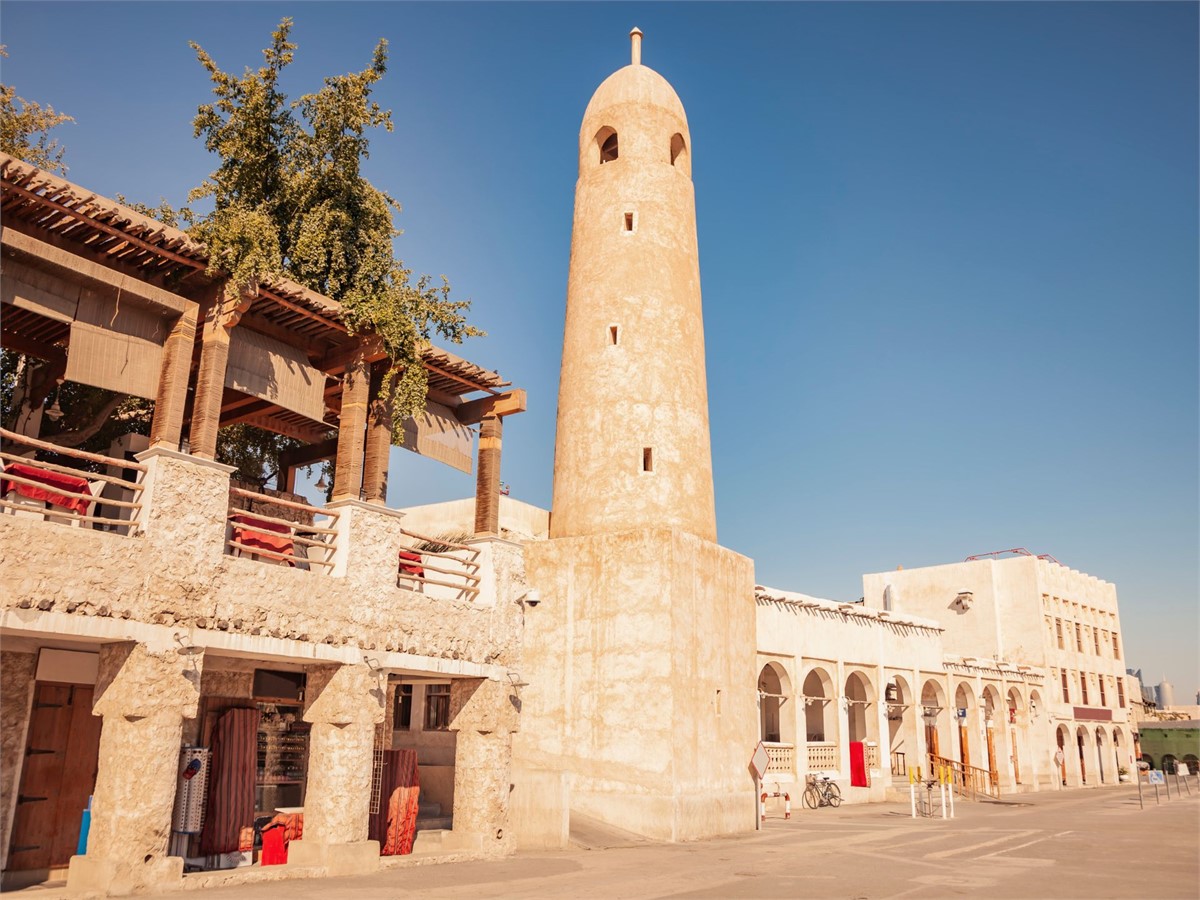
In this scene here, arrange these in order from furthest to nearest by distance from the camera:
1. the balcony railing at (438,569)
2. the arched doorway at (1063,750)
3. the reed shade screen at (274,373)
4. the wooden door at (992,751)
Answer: the arched doorway at (1063,750) → the wooden door at (992,751) → the balcony railing at (438,569) → the reed shade screen at (274,373)

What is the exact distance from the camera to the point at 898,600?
50219 millimetres

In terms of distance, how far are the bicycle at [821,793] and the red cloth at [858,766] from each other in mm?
2054

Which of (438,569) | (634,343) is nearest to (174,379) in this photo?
(438,569)

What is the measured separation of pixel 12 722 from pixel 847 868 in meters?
11.7

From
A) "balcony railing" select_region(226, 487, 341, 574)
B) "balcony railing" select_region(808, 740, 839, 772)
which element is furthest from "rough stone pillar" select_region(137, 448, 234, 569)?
"balcony railing" select_region(808, 740, 839, 772)

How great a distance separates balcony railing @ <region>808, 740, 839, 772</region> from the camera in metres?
27.8

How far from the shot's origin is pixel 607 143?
83.7 feet

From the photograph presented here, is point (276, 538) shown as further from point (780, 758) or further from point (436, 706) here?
point (780, 758)

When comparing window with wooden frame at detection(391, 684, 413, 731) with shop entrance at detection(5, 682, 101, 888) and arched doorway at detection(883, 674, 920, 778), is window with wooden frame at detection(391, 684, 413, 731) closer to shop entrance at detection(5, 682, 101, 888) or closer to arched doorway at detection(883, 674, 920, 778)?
shop entrance at detection(5, 682, 101, 888)

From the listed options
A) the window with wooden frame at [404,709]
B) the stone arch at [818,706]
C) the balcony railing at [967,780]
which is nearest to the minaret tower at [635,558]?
the window with wooden frame at [404,709]

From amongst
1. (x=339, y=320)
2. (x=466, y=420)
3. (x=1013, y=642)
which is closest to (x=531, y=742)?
(x=466, y=420)

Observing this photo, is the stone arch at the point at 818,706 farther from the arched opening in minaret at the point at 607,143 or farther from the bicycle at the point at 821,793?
the arched opening in minaret at the point at 607,143

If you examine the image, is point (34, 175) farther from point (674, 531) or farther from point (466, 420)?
point (674, 531)

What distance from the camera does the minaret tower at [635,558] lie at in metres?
18.9
